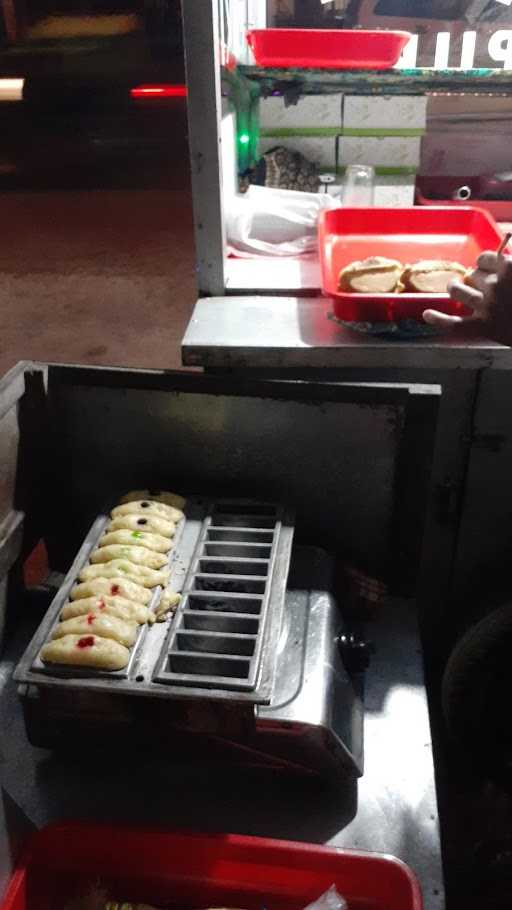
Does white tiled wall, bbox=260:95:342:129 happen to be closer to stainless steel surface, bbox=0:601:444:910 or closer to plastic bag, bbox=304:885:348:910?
stainless steel surface, bbox=0:601:444:910

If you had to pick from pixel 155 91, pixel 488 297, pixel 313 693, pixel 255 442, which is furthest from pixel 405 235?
pixel 155 91

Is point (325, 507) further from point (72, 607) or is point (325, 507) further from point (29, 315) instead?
point (29, 315)

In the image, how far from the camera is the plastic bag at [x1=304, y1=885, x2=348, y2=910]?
1.02 metres

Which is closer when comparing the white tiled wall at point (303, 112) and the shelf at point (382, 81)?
the shelf at point (382, 81)

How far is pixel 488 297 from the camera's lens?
4.77 feet

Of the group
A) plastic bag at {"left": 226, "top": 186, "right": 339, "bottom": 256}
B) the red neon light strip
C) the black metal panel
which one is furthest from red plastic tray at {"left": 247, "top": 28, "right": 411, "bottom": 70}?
the red neon light strip

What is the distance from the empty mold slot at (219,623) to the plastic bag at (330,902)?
39 centimetres

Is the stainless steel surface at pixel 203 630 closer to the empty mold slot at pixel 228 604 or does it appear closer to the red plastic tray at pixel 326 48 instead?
the empty mold slot at pixel 228 604

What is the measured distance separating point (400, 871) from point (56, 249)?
516cm

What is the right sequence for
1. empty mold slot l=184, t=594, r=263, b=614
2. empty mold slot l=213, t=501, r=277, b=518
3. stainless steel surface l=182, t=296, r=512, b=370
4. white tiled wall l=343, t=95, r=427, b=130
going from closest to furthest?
1. empty mold slot l=184, t=594, r=263, b=614
2. empty mold slot l=213, t=501, r=277, b=518
3. stainless steel surface l=182, t=296, r=512, b=370
4. white tiled wall l=343, t=95, r=427, b=130

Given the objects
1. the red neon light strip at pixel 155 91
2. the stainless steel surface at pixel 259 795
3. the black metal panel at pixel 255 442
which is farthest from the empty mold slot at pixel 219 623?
the red neon light strip at pixel 155 91

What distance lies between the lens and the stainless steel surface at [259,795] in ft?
3.80

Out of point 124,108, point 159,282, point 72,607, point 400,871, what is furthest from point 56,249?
point 400,871

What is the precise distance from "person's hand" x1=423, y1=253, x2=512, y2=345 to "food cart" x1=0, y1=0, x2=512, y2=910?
0.63 ft
